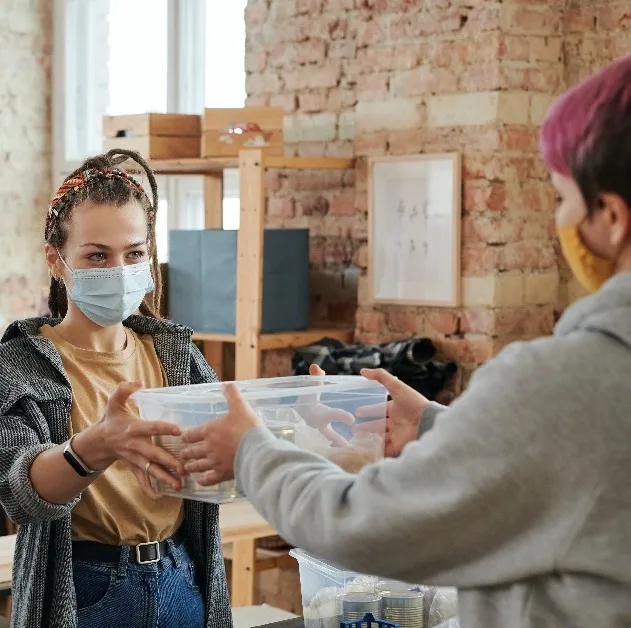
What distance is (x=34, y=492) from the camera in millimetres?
1681

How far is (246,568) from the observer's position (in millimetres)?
3605

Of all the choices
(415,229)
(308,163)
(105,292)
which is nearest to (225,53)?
(308,163)

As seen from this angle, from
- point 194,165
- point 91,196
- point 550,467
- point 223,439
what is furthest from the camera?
→ point 194,165

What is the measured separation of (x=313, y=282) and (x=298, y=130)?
55 centimetres

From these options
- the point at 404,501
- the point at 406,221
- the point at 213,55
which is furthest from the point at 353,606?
the point at 213,55

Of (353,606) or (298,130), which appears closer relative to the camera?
(353,606)

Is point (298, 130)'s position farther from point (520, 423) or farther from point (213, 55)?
point (520, 423)

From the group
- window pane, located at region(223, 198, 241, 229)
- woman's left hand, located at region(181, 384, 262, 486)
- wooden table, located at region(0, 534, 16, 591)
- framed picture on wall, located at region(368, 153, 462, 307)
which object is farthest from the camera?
window pane, located at region(223, 198, 241, 229)

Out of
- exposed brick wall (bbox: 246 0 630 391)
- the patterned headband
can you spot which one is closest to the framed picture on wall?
exposed brick wall (bbox: 246 0 630 391)

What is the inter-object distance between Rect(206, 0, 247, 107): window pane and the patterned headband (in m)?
2.89

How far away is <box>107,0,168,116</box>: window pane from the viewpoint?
5.09m

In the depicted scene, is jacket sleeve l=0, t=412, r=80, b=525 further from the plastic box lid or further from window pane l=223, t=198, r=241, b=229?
window pane l=223, t=198, r=241, b=229

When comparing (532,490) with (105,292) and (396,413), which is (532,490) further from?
(105,292)

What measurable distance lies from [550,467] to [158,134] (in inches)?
131
